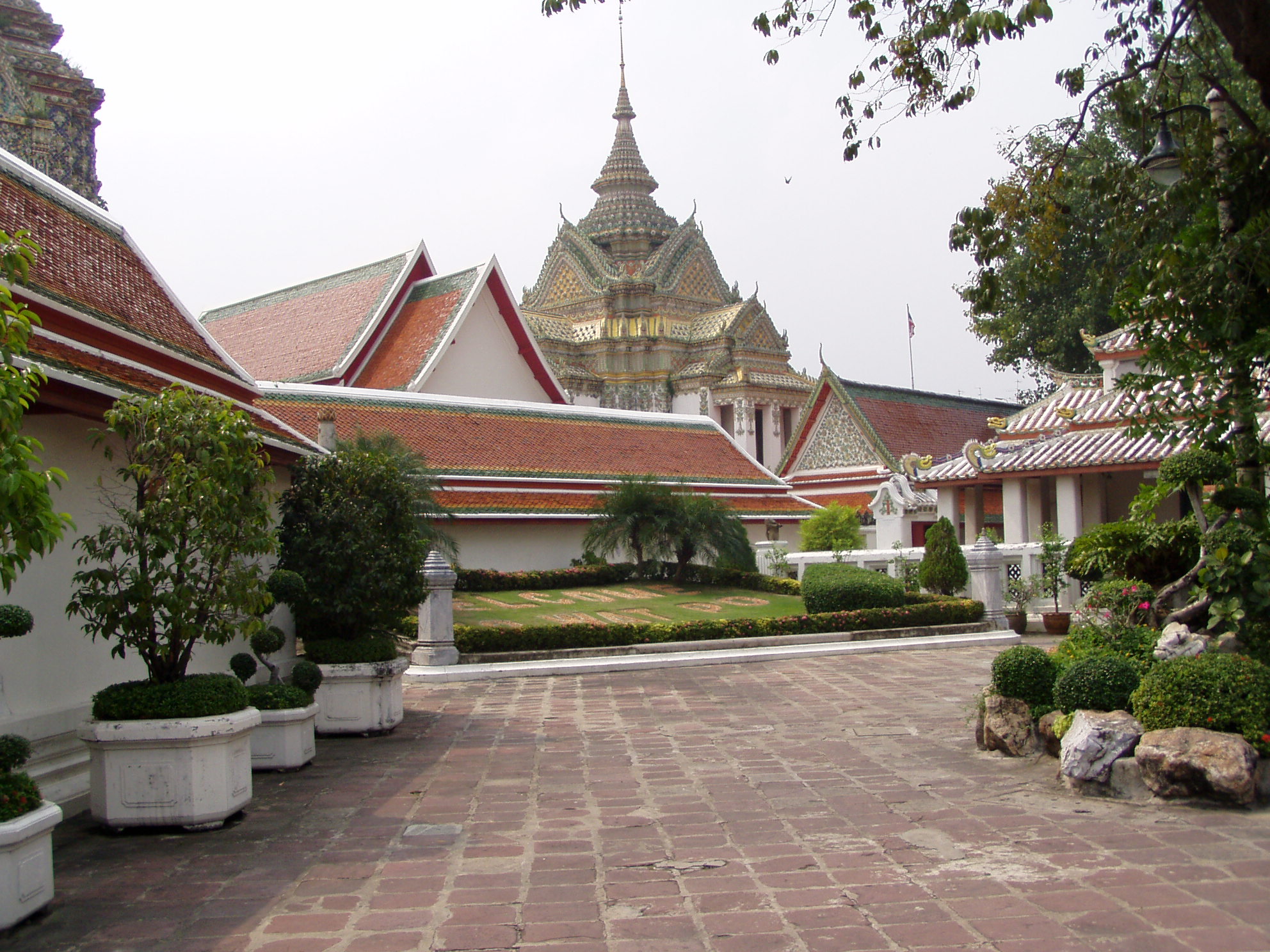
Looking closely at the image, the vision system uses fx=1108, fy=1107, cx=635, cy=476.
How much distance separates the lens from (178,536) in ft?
19.3

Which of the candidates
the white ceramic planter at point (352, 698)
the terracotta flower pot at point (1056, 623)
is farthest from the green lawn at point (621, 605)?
the white ceramic planter at point (352, 698)

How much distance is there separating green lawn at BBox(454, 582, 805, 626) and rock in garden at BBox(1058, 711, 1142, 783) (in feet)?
27.4

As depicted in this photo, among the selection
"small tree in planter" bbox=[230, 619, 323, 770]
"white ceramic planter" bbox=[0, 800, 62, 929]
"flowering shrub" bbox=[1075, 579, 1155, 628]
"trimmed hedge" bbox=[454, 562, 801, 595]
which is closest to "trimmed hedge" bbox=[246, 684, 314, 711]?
"small tree in planter" bbox=[230, 619, 323, 770]

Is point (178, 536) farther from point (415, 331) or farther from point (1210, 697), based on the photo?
point (415, 331)

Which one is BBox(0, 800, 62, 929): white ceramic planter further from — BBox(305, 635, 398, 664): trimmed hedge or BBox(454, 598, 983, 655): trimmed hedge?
BBox(454, 598, 983, 655): trimmed hedge

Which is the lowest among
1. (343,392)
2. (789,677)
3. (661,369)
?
(789,677)

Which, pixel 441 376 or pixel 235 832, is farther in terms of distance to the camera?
pixel 441 376

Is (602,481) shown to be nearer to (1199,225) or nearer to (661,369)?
(1199,225)

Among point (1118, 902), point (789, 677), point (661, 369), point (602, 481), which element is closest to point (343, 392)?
point (602, 481)

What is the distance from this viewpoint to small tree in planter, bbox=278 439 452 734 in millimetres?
8523

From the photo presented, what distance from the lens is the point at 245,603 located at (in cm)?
591

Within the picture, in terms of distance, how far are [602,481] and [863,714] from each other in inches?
487

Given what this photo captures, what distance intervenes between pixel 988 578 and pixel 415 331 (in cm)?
1223

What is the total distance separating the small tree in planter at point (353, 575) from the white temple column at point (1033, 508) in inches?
511
